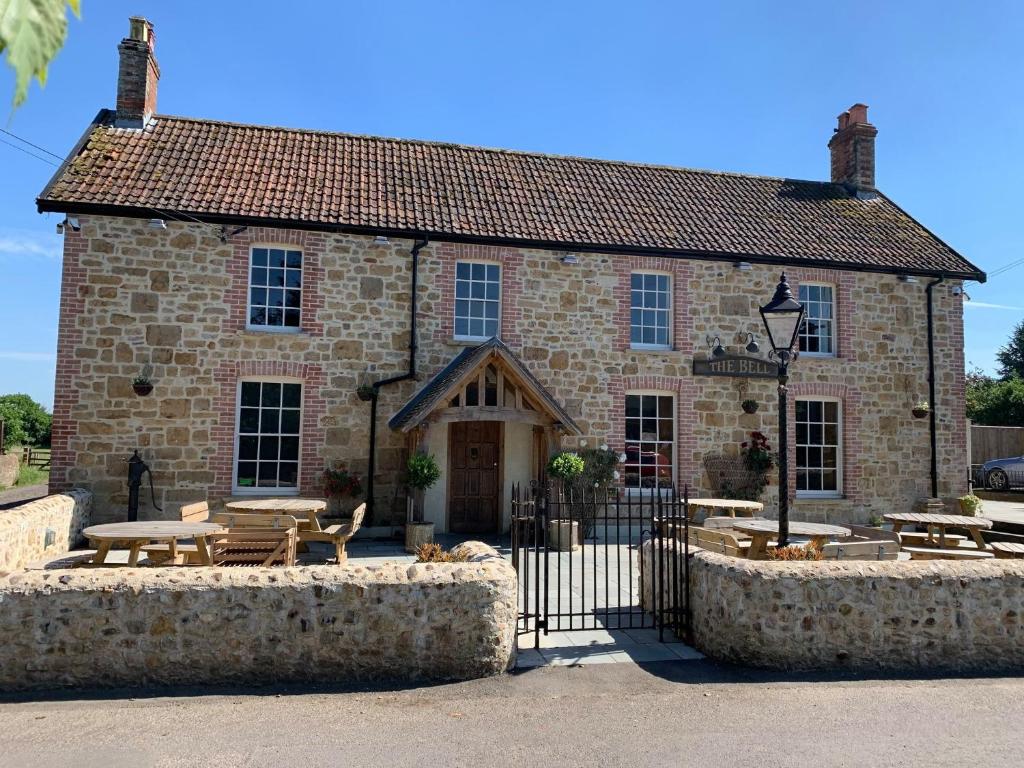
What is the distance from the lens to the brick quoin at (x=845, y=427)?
14570 millimetres

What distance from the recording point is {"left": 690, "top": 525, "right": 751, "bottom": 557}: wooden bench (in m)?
7.95

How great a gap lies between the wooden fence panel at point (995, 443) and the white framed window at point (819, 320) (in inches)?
558

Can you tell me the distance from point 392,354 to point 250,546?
18.1 ft

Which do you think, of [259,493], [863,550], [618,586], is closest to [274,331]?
[259,493]

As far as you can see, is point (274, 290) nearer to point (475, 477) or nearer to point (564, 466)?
point (475, 477)

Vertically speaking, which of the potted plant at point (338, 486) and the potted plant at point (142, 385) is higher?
the potted plant at point (142, 385)

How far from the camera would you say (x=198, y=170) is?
13383 millimetres

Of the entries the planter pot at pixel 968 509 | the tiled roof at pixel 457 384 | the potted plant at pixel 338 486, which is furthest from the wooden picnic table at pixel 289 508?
the planter pot at pixel 968 509

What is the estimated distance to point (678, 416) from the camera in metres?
14.1

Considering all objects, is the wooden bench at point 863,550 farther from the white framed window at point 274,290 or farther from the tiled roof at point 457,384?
the white framed window at point 274,290

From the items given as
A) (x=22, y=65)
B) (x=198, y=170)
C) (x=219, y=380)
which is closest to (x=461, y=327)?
(x=219, y=380)

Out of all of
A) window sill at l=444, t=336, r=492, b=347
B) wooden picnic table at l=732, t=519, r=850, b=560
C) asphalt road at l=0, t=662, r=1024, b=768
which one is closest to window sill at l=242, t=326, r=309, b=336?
window sill at l=444, t=336, r=492, b=347

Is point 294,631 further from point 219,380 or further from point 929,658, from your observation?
point 219,380

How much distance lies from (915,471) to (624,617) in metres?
10.3
